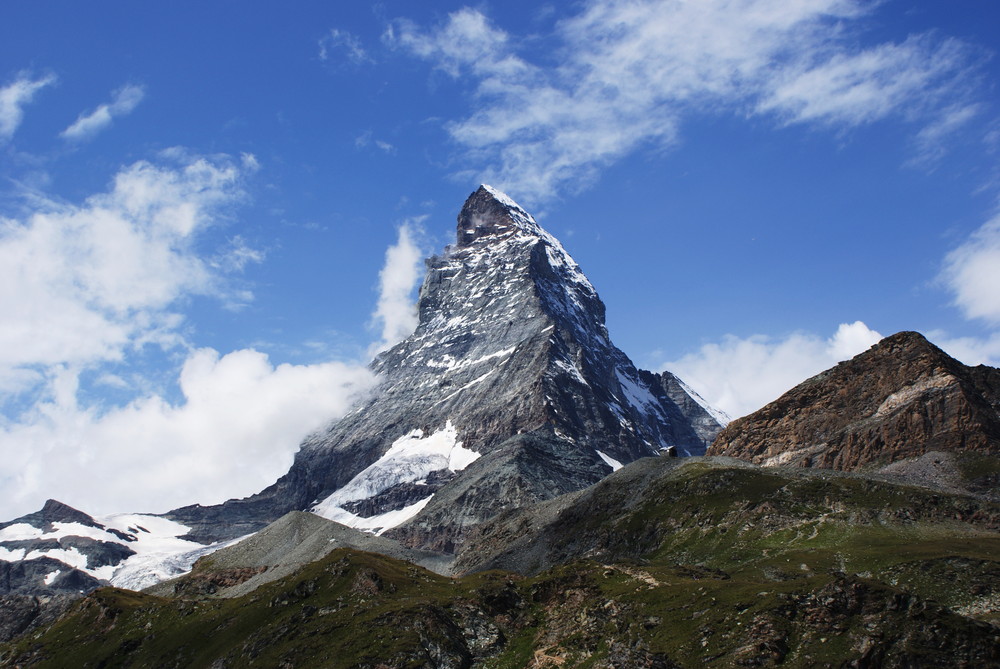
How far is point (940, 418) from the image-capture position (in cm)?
19900

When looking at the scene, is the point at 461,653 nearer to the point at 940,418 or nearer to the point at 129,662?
the point at 129,662

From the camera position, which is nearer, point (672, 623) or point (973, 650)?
point (973, 650)

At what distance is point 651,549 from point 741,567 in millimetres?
28169

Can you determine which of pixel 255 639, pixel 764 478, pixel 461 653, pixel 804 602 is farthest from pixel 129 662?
pixel 764 478

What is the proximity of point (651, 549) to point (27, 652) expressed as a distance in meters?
103

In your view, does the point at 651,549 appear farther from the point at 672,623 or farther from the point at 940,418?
the point at 940,418

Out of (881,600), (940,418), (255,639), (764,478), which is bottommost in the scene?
(881,600)

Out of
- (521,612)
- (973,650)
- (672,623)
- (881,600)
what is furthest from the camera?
(521,612)

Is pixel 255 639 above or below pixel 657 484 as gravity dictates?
below

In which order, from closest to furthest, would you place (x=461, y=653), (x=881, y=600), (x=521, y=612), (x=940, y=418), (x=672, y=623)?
1. (x=881, y=600)
2. (x=672, y=623)
3. (x=461, y=653)
4. (x=521, y=612)
5. (x=940, y=418)

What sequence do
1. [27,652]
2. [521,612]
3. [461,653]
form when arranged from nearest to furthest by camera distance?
[461,653], [521,612], [27,652]

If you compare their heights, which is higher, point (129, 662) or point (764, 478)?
point (764, 478)

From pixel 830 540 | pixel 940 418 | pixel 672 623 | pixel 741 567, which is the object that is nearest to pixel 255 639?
pixel 672 623

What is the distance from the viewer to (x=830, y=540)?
5064 inches
